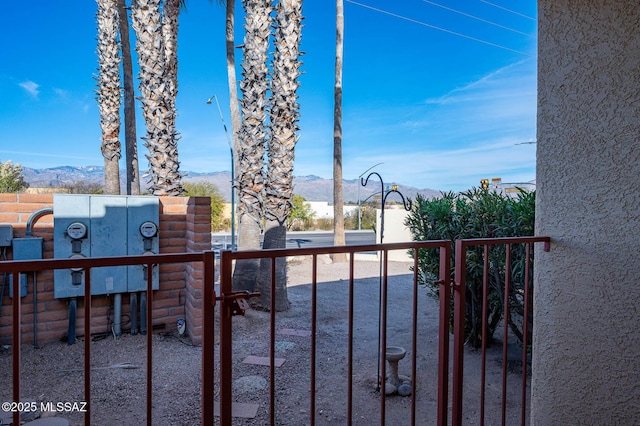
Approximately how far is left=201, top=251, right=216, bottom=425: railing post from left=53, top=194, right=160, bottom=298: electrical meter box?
9.75ft

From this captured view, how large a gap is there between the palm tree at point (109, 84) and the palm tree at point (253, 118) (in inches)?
168

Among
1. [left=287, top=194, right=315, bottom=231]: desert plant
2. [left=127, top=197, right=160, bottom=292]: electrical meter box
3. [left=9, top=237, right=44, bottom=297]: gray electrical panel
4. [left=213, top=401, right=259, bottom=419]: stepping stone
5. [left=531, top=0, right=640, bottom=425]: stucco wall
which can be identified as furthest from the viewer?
[left=287, top=194, right=315, bottom=231]: desert plant

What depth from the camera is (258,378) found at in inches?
135

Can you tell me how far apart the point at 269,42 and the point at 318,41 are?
11633mm

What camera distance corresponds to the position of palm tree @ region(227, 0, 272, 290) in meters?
5.82

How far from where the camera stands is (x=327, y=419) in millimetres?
2830

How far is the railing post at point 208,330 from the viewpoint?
4.10 feet

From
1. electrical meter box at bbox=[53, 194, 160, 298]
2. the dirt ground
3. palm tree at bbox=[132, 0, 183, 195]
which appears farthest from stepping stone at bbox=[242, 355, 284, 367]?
palm tree at bbox=[132, 0, 183, 195]

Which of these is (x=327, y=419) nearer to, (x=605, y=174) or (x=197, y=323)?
(x=197, y=323)

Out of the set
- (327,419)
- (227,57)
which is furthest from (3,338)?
(227,57)

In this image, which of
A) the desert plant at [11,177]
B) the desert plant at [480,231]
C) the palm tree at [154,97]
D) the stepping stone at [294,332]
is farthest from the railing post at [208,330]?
the desert plant at [11,177]

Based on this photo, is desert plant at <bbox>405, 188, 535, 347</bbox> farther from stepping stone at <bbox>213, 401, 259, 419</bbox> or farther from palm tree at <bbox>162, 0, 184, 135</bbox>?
palm tree at <bbox>162, 0, 184, 135</bbox>

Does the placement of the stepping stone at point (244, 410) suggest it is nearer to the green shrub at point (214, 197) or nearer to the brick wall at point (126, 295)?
the brick wall at point (126, 295)

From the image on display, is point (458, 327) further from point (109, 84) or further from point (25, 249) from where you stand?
point (109, 84)
